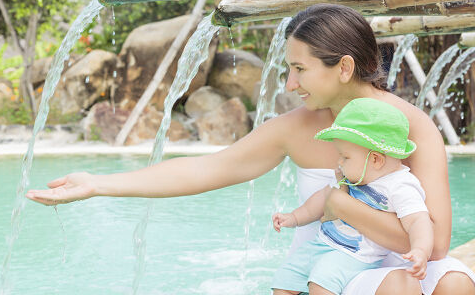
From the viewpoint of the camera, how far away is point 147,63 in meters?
13.3

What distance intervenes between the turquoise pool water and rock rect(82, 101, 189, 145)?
14.7 ft

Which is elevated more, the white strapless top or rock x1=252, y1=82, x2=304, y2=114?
the white strapless top

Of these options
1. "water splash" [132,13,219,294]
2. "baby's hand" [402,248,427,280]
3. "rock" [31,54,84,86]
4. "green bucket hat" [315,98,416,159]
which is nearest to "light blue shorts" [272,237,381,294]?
"baby's hand" [402,248,427,280]

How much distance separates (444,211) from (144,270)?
2645 mm

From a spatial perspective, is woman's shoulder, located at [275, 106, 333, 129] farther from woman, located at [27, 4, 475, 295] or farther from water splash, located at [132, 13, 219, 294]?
water splash, located at [132, 13, 219, 294]

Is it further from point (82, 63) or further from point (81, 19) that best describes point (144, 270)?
point (82, 63)

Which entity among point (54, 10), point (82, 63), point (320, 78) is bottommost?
point (82, 63)

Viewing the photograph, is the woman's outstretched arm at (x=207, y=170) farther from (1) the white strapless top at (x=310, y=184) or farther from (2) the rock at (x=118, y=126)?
(2) the rock at (x=118, y=126)

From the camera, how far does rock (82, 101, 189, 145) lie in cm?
1234

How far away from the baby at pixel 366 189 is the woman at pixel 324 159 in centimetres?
4

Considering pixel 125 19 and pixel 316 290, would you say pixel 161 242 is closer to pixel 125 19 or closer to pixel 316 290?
pixel 316 290

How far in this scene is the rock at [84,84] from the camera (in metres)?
13.3

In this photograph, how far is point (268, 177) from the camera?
8.38 m

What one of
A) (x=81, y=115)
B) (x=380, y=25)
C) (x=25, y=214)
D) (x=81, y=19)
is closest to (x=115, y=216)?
(x=25, y=214)
